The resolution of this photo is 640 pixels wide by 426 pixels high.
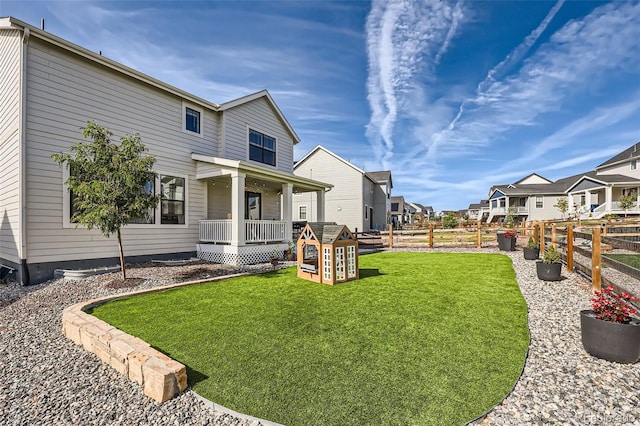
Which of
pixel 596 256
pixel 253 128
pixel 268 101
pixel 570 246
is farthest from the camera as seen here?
pixel 268 101

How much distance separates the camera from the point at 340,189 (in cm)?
2512

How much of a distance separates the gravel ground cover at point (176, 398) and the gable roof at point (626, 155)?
4256cm

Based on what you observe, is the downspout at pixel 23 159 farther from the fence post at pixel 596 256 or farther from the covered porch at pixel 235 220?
the fence post at pixel 596 256

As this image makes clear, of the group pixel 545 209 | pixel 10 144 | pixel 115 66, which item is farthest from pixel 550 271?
pixel 545 209

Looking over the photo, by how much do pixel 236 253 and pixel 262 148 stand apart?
620 cm

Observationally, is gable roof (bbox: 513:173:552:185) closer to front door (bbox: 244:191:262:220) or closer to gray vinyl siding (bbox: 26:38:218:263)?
front door (bbox: 244:191:262:220)

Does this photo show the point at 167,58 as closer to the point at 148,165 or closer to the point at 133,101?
the point at 133,101

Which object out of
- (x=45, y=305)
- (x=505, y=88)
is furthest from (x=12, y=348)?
(x=505, y=88)

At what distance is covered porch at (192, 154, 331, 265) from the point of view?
9.73 m

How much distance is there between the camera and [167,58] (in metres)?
10.6

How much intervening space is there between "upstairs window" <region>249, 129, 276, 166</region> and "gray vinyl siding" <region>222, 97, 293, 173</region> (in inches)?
8.7

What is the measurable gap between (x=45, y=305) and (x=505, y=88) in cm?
1848

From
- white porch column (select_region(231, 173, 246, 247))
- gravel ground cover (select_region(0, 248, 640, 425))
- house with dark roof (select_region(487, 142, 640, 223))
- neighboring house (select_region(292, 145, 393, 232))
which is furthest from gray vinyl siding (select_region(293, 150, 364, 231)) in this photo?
house with dark roof (select_region(487, 142, 640, 223))

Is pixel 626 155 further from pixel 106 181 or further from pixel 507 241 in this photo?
pixel 106 181
